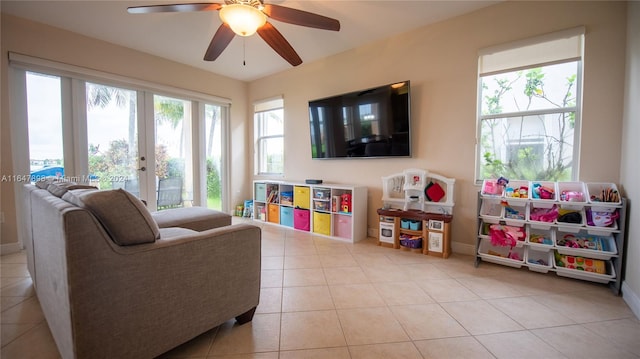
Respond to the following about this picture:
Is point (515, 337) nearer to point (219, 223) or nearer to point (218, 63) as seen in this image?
point (219, 223)

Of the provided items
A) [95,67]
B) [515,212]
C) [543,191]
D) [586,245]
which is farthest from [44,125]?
[586,245]

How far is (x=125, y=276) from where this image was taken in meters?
1.01

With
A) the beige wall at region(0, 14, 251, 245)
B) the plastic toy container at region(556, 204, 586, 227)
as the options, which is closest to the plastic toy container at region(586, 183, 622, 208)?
the plastic toy container at region(556, 204, 586, 227)

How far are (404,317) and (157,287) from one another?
142cm

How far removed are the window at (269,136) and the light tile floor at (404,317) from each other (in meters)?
2.55

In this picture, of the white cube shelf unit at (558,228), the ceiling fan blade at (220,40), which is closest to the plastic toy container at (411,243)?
the white cube shelf unit at (558,228)

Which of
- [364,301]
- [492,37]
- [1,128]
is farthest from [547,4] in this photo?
[1,128]

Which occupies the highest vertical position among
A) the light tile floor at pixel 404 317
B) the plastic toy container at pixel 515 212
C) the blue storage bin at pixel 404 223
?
the plastic toy container at pixel 515 212

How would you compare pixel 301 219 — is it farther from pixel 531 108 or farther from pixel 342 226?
pixel 531 108

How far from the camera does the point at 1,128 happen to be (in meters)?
2.59

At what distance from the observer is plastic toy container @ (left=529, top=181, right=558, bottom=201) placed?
214cm

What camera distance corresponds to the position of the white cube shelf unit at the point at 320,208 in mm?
3225

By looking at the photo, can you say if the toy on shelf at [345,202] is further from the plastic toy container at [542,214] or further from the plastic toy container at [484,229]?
the plastic toy container at [542,214]

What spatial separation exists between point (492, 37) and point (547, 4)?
0.44 metres
